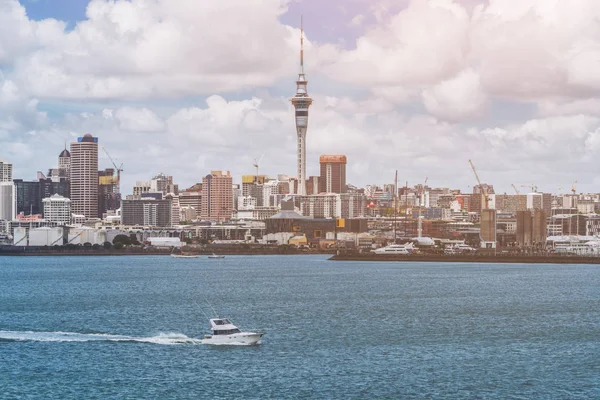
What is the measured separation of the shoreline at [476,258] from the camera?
159 m

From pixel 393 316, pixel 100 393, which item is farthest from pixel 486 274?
pixel 100 393

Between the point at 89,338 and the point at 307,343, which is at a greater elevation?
the point at 89,338

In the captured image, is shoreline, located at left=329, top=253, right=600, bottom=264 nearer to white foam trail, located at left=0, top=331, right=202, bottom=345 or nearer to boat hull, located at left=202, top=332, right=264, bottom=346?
boat hull, located at left=202, top=332, right=264, bottom=346

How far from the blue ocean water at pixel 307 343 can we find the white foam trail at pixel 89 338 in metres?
0.11

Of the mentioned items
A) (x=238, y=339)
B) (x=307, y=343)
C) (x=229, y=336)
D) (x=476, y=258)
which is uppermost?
(x=476, y=258)

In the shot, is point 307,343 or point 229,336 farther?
point 307,343

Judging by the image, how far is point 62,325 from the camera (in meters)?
63.6

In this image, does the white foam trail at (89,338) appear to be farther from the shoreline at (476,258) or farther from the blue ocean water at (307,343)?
the shoreline at (476,258)

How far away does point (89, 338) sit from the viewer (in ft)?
186

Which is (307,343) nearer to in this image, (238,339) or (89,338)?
(238,339)

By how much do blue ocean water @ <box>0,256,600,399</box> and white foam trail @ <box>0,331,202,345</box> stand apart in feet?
0.37

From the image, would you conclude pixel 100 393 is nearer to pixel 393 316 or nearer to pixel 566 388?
pixel 566 388

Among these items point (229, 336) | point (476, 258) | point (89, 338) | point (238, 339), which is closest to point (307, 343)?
point (238, 339)

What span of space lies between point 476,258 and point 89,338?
116953mm
